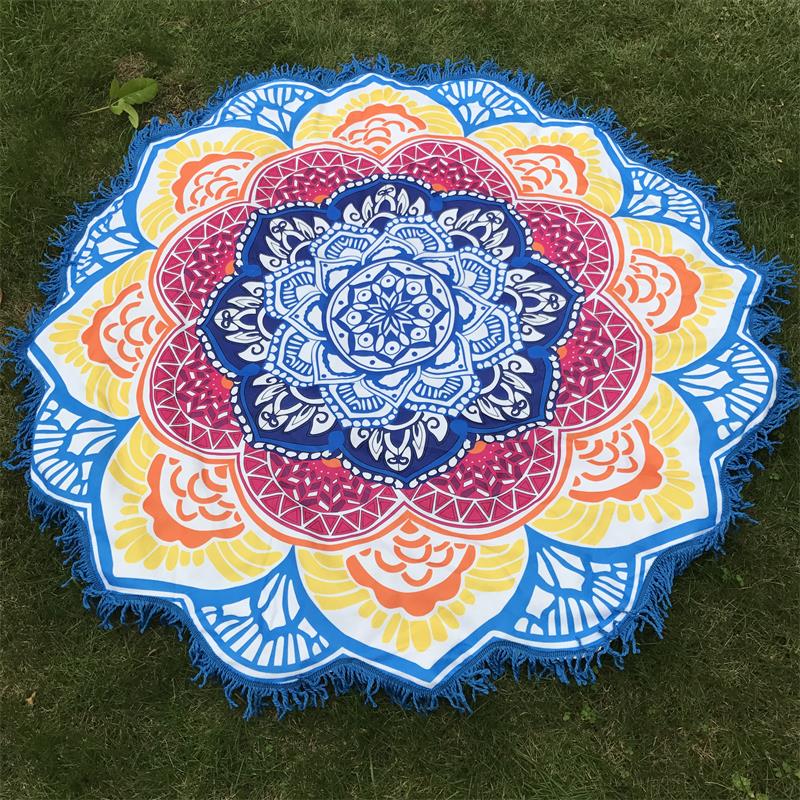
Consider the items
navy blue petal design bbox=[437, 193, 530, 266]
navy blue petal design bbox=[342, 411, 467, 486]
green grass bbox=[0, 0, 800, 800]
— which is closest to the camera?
green grass bbox=[0, 0, 800, 800]

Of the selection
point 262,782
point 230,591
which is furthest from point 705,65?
point 262,782

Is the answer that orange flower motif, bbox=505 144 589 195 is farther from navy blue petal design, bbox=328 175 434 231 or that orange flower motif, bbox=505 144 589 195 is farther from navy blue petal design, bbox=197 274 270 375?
navy blue petal design, bbox=197 274 270 375

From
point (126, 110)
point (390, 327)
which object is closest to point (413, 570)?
point (390, 327)

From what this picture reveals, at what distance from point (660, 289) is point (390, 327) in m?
0.68

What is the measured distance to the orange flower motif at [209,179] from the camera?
5.82ft

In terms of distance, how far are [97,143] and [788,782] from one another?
2.30 m

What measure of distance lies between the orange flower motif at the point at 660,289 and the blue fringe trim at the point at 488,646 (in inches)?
5.6

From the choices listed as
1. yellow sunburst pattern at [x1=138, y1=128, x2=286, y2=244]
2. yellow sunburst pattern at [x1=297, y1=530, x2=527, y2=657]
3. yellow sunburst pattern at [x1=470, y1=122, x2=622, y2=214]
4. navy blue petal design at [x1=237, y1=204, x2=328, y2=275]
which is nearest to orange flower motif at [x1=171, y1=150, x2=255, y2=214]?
yellow sunburst pattern at [x1=138, y1=128, x2=286, y2=244]

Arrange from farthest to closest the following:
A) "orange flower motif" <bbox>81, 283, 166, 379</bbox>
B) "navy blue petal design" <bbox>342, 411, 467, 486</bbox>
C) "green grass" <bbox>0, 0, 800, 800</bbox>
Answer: "orange flower motif" <bbox>81, 283, 166, 379</bbox>, "navy blue petal design" <bbox>342, 411, 467, 486</bbox>, "green grass" <bbox>0, 0, 800, 800</bbox>

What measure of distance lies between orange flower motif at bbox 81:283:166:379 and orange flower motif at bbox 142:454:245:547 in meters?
0.27

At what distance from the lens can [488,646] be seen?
129cm

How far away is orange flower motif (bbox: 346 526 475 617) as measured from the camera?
52.4 inches

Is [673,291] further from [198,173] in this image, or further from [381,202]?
[198,173]

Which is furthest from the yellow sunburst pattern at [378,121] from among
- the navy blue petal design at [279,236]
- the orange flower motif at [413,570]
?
the orange flower motif at [413,570]
